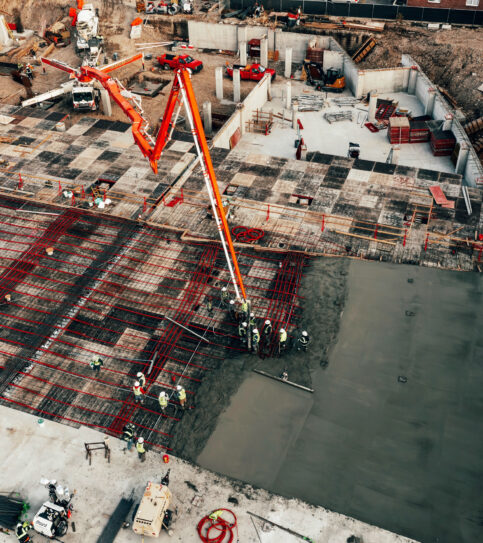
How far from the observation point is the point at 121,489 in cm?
3064

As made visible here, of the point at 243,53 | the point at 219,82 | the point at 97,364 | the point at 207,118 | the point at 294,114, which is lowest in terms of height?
the point at 97,364

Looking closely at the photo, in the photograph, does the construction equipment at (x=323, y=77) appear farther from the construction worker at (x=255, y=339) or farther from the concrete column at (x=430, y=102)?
the construction worker at (x=255, y=339)

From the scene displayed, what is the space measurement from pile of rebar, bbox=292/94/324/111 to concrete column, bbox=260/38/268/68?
8.25m

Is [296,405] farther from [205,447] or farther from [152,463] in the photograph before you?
[152,463]

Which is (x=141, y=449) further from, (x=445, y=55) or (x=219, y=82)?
(x=445, y=55)

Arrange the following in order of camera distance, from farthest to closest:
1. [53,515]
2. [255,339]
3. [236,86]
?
[236,86] → [255,339] → [53,515]

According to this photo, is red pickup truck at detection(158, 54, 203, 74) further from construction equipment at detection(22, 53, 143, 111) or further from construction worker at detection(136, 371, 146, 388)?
construction worker at detection(136, 371, 146, 388)

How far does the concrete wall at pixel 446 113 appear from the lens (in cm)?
5141

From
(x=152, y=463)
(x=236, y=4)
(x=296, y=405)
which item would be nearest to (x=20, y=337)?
(x=152, y=463)

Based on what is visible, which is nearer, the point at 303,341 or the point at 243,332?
the point at 303,341

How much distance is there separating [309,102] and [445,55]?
18016 millimetres

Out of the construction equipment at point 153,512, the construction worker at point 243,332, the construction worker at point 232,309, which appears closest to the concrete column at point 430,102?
the construction worker at point 232,309

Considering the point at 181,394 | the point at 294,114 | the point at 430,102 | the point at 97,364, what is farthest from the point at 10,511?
the point at 430,102

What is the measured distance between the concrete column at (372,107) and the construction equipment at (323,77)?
25.2 ft
